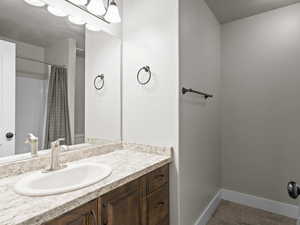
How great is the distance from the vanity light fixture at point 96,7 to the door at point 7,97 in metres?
0.66

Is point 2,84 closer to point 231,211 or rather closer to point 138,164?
point 138,164

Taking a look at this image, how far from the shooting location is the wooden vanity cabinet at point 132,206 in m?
0.86

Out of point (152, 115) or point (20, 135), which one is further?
point (152, 115)

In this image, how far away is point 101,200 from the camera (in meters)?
0.94

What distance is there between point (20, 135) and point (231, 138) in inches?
93.7

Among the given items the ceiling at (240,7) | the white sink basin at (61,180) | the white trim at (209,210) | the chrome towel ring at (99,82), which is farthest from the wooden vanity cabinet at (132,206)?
the ceiling at (240,7)

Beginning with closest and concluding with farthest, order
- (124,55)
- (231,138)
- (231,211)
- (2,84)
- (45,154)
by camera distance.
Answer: (2,84), (45,154), (124,55), (231,211), (231,138)

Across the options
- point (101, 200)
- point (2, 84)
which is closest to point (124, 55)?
point (2, 84)

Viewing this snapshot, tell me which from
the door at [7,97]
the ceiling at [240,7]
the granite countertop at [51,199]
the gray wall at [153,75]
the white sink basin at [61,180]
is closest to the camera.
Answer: the granite countertop at [51,199]

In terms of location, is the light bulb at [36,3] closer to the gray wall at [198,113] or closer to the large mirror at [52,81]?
the large mirror at [52,81]

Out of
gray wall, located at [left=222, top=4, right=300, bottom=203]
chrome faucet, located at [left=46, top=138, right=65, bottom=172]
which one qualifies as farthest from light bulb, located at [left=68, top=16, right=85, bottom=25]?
gray wall, located at [left=222, top=4, right=300, bottom=203]

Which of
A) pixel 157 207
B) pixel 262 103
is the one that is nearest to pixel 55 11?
pixel 157 207

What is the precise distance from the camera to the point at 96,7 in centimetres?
150

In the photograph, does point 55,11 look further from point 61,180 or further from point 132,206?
point 132,206
